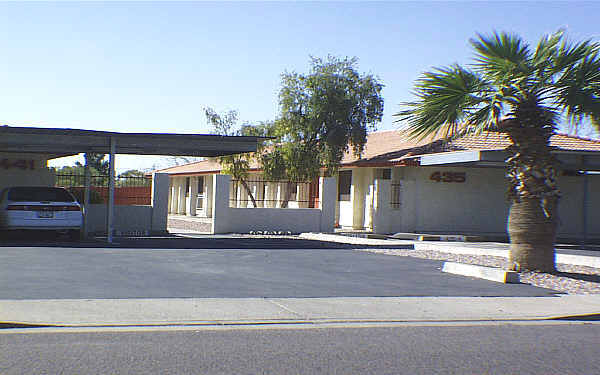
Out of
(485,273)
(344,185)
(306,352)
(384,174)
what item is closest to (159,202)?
(384,174)

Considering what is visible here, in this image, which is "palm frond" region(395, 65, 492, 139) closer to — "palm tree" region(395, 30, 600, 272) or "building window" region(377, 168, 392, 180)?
"palm tree" region(395, 30, 600, 272)

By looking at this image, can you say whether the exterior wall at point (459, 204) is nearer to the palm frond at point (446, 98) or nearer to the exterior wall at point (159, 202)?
the exterior wall at point (159, 202)

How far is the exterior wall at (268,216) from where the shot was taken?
24.7 meters

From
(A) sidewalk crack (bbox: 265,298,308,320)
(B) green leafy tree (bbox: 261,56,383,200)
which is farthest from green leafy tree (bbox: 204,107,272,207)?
(A) sidewalk crack (bbox: 265,298,308,320)

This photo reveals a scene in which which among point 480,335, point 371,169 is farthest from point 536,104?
point 371,169

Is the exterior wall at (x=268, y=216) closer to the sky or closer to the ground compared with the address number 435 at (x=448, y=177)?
closer to the ground

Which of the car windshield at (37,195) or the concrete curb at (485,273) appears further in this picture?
the car windshield at (37,195)

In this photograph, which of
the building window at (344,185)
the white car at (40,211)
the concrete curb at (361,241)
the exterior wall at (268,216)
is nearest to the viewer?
the white car at (40,211)

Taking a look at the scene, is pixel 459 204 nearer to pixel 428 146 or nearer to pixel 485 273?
pixel 428 146

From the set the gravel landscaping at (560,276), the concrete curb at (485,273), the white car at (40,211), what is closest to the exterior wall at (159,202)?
the white car at (40,211)

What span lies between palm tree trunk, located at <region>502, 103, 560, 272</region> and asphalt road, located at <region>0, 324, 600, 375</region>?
17.1ft

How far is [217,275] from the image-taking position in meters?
12.4

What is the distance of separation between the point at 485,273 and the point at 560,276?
1.58m

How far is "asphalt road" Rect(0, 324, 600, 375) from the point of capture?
20.8 ft
